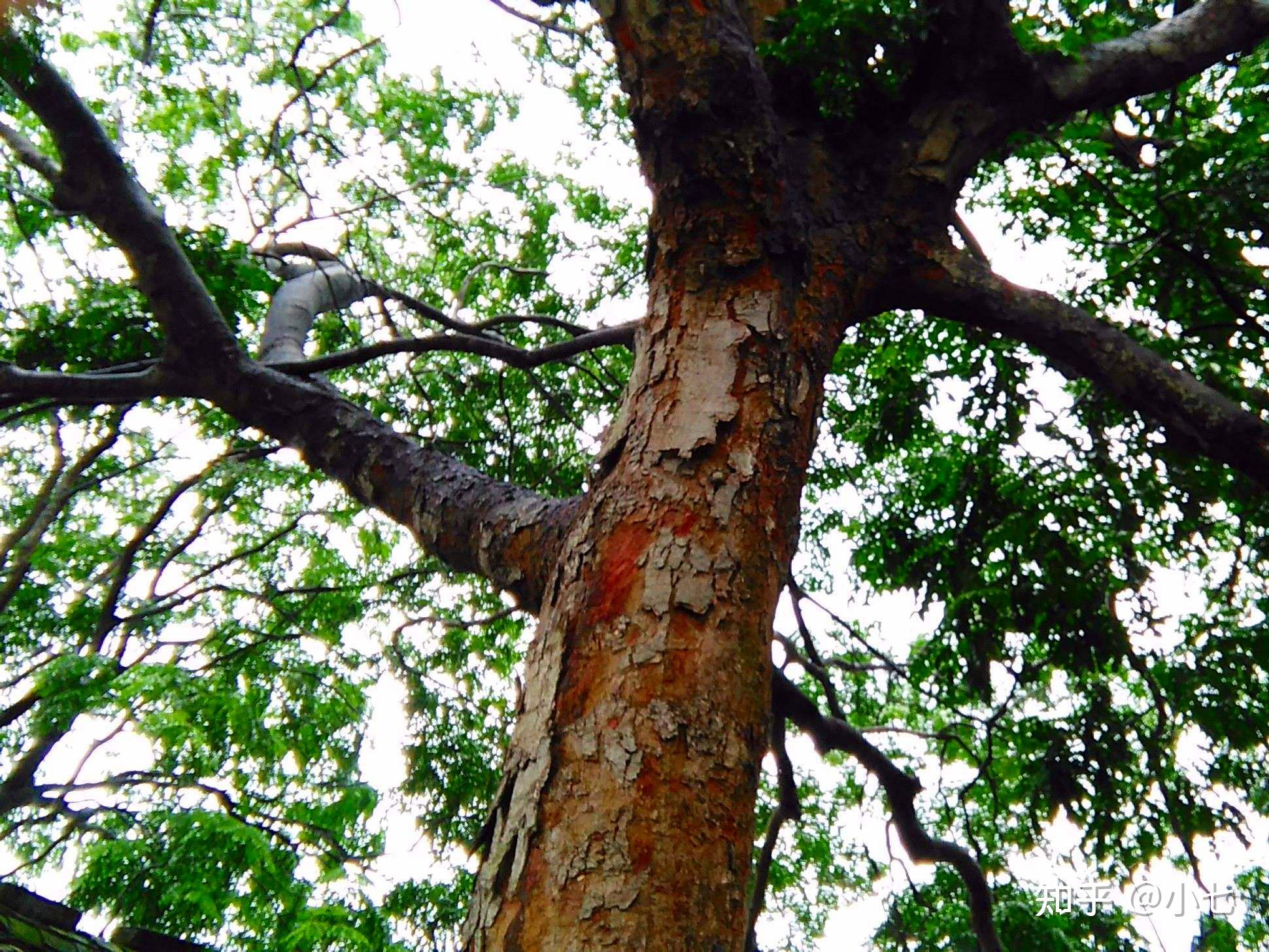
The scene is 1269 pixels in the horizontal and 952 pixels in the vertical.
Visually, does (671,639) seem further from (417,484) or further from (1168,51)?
(1168,51)

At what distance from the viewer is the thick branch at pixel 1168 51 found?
328 cm

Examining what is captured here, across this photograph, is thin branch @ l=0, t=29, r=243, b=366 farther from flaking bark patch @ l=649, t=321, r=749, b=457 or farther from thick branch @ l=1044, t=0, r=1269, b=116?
thick branch @ l=1044, t=0, r=1269, b=116

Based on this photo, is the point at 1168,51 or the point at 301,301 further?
the point at 301,301

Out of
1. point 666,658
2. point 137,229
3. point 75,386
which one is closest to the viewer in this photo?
point 666,658

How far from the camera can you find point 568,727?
1546mm

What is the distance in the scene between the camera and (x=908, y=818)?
3650 mm

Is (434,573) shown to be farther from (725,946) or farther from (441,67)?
(725,946)

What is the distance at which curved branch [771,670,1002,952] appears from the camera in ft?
11.5

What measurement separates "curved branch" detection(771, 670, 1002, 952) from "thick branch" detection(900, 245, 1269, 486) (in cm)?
157

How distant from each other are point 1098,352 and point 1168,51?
5.13ft

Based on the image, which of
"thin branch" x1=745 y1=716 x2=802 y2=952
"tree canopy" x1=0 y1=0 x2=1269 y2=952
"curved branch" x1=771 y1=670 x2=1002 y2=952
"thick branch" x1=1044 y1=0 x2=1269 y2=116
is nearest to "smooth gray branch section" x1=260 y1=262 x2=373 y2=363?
"tree canopy" x1=0 y1=0 x2=1269 y2=952

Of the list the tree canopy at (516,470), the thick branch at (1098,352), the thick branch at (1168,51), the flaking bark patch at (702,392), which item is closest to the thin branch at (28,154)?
the tree canopy at (516,470)

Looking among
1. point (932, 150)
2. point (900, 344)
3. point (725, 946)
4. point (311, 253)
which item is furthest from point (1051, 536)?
point (311, 253)

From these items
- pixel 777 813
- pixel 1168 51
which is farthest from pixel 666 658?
pixel 1168 51
